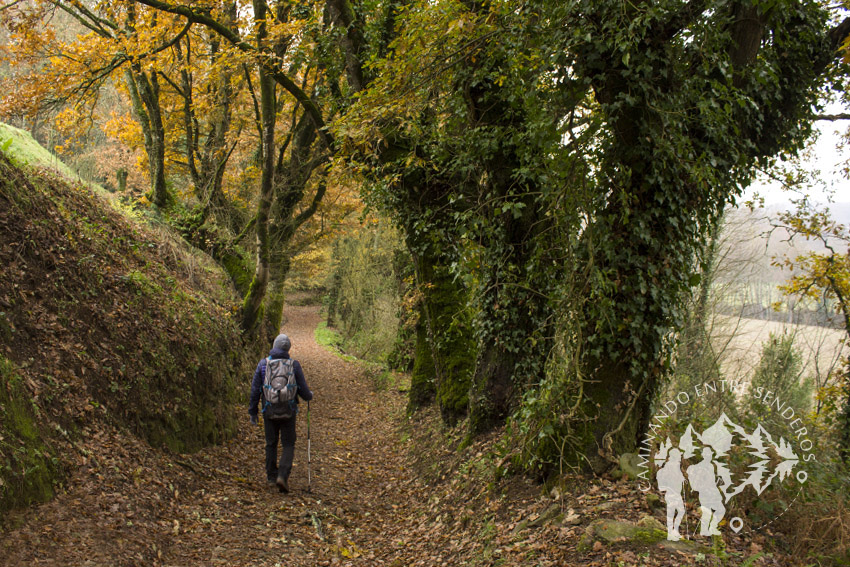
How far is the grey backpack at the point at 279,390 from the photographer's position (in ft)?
23.0

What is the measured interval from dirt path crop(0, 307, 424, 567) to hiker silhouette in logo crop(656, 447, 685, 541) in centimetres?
269

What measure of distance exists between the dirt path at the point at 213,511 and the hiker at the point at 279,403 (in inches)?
14.0

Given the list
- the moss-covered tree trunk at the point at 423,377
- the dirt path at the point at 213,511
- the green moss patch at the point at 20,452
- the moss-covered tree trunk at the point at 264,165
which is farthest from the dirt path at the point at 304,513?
the moss-covered tree trunk at the point at 264,165

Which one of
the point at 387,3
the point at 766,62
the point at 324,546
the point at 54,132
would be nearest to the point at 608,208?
the point at 766,62

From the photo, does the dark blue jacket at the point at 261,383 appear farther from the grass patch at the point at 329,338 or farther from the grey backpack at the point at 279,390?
the grass patch at the point at 329,338

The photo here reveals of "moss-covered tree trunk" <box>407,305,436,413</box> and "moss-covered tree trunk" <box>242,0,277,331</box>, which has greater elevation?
"moss-covered tree trunk" <box>242,0,277,331</box>

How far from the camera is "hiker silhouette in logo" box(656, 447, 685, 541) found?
4.04 metres

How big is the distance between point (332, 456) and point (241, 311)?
4.33 meters

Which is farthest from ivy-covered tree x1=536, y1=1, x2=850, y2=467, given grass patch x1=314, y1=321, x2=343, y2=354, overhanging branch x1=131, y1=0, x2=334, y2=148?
grass patch x1=314, y1=321, x2=343, y2=354

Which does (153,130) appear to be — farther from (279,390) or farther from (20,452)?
(20,452)

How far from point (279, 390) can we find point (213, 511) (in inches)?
63.1

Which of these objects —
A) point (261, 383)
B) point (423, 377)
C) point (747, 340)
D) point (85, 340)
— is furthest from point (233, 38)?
point (747, 340)

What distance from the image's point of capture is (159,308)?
8.12 metres

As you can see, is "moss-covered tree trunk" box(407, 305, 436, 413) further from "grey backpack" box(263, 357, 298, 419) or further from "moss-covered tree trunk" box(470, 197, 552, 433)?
Answer: "grey backpack" box(263, 357, 298, 419)
